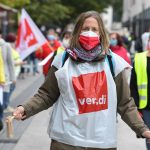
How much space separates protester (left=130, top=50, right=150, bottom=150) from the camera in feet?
17.2

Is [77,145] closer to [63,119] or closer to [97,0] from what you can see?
[63,119]

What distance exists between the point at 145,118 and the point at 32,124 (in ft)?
14.4

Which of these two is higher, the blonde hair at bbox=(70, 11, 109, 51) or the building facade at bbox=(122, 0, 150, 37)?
the blonde hair at bbox=(70, 11, 109, 51)

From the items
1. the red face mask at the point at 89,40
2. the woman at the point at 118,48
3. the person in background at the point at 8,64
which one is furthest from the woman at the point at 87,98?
the woman at the point at 118,48

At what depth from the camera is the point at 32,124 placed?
9.49 metres

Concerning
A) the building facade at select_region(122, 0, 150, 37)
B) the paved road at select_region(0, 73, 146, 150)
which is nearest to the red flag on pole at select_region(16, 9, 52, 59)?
the paved road at select_region(0, 73, 146, 150)

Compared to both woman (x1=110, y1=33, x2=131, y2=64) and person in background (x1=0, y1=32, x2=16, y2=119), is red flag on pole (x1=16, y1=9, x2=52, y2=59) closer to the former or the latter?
woman (x1=110, y1=33, x2=131, y2=64)

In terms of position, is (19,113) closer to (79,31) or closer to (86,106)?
(86,106)

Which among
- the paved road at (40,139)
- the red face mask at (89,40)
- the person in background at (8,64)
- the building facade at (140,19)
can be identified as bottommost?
the building facade at (140,19)

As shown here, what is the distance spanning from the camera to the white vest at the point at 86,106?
11.5 ft

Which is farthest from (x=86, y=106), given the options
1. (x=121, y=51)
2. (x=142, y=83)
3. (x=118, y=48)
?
(x=118, y=48)

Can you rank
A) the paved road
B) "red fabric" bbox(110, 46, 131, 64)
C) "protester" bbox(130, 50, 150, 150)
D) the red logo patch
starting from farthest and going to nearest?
"red fabric" bbox(110, 46, 131, 64) < the paved road < "protester" bbox(130, 50, 150, 150) < the red logo patch

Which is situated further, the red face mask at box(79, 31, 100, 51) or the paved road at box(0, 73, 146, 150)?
the paved road at box(0, 73, 146, 150)

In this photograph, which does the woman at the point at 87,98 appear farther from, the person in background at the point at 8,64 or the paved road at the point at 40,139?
the person in background at the point at 8,64
